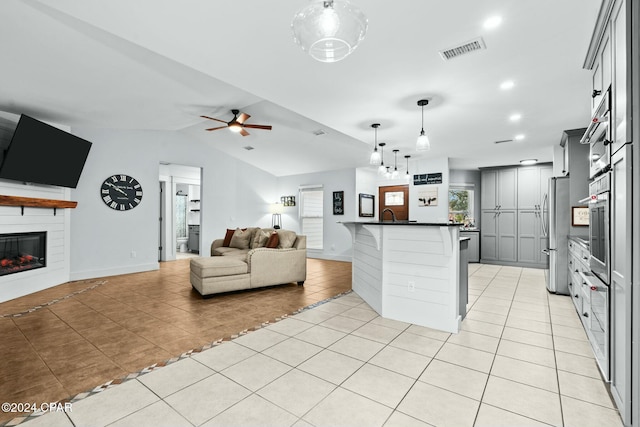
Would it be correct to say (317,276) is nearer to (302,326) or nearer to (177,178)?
(302,326)

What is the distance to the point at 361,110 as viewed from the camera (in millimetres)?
4004

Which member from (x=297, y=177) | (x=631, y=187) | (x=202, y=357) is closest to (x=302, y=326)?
(x=202, y=357)

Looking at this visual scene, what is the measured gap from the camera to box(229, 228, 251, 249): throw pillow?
20.7 ft

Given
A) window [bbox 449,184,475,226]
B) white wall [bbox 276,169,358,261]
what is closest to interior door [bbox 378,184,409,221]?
white wall [bbox 276,169,358,261]

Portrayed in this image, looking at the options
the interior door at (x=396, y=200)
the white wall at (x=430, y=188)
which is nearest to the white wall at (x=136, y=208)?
the interior door at (x=396, y=200)

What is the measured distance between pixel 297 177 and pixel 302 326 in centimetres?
659

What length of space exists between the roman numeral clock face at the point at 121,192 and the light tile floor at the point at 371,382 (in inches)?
182

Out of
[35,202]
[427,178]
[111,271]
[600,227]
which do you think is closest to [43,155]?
[35,202]

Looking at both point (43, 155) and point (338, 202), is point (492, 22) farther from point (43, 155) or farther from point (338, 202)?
point (338, 202)

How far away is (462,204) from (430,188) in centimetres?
157

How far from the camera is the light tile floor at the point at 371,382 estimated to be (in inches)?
69.1

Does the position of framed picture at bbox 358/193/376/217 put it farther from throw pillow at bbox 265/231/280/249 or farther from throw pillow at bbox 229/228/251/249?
throw pillow at bbox 265/231/280/249

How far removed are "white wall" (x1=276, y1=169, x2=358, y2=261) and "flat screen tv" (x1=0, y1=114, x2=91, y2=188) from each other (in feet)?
17.4

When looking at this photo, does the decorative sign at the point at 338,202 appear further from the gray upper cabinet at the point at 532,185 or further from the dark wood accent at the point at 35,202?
the dark wood accent at the point at 35,202
